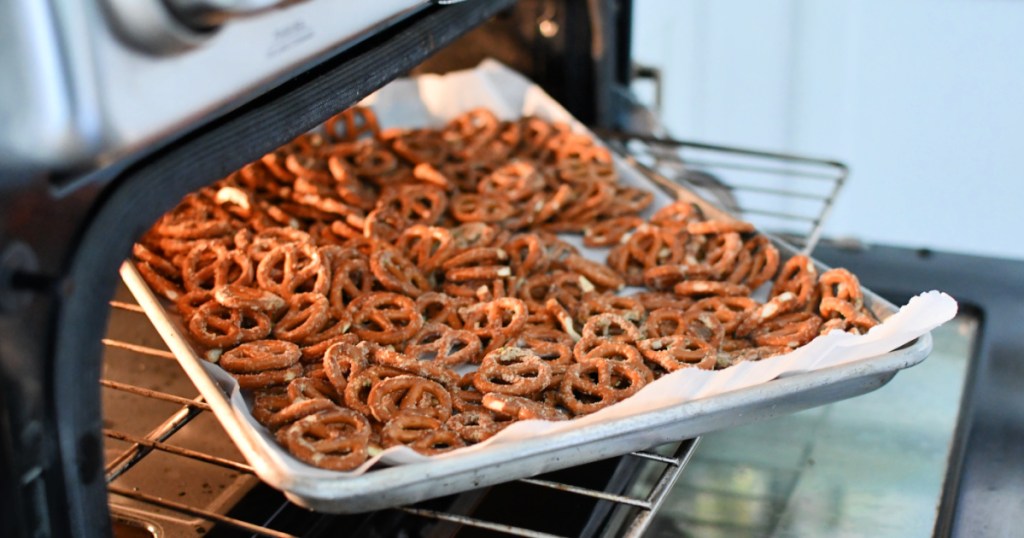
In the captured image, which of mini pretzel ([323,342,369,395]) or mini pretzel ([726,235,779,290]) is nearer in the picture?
mini pretzel ([323,342,369,395])

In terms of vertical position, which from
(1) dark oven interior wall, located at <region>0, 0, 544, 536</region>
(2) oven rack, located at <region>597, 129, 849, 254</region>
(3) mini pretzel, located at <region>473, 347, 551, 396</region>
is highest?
(1) dark oven interior wall, located at <region>0, 0, 544, 536</region>

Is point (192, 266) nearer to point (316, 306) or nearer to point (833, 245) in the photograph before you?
point (316, 306)

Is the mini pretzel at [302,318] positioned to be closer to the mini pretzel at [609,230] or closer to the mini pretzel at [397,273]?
the mini pretzel at [397,273]

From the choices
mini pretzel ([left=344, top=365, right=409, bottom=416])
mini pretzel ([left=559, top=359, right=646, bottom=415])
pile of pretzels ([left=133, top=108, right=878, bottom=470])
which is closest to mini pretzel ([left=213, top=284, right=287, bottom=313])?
pile of pretzels ([left=133, top=108, right=878, bottom=470])

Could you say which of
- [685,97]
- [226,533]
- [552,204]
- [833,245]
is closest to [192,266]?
[226,533]

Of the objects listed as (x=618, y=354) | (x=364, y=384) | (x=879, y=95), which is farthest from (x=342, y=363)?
(x=879, y=95)

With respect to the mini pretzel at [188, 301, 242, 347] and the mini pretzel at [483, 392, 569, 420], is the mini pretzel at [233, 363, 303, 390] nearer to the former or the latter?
the mini pretzel at [188, 301, 242, 347]
